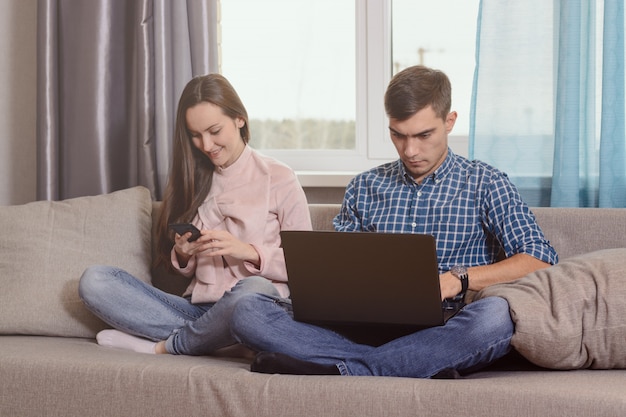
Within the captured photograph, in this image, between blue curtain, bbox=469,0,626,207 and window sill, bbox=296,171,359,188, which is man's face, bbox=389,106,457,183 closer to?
blue curtain, bbox=469,0,626,207

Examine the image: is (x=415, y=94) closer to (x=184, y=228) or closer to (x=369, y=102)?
(x=184, y=228)

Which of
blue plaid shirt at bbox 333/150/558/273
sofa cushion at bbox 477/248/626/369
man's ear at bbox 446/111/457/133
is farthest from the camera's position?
man's ear at bbox 446/111/457/133

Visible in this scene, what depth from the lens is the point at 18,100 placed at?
3.08 metres

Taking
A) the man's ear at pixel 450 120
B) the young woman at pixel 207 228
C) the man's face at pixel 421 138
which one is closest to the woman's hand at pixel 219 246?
the young woman at pixel 207 228

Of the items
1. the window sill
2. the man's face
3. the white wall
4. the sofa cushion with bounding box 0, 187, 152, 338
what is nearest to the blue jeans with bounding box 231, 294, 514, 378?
the man's face

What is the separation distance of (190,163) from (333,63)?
0.88m

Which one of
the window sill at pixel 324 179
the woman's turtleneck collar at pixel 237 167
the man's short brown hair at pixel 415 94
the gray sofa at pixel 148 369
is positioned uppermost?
the man's short brown hair at pixel 415 94

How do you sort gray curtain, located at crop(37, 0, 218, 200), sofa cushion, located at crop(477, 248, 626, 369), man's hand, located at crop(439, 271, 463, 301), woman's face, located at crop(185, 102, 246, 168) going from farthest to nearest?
gray curtain, located at crop(37, 0, 218, 200), woman's face, located at crop(185, 102, 246, 168), man's hand, located at crop(439, 271, 463, 301), sofa cushion, located at crop(477, 248, 626, 369)

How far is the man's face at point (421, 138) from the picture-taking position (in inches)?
84.4

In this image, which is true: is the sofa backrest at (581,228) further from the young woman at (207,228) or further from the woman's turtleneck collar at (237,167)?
the woman's turtleneck collar at (237,167)

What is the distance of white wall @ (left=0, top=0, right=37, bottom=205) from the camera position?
304 centimetres

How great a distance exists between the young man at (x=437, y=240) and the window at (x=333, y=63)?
0.65 metres

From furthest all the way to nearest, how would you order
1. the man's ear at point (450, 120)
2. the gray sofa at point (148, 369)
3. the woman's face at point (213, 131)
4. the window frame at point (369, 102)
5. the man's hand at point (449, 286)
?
the window frame at point (369, 102)
the woman's face at point (213, 131)
the man's ear at point (450, 120)
the man's hand at point (449, 286)
the gray sofa at point (148, 369)

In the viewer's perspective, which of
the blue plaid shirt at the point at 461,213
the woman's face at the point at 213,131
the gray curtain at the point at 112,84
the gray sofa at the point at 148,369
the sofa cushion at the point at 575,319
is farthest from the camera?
the gray curtain at the point at 112,84
